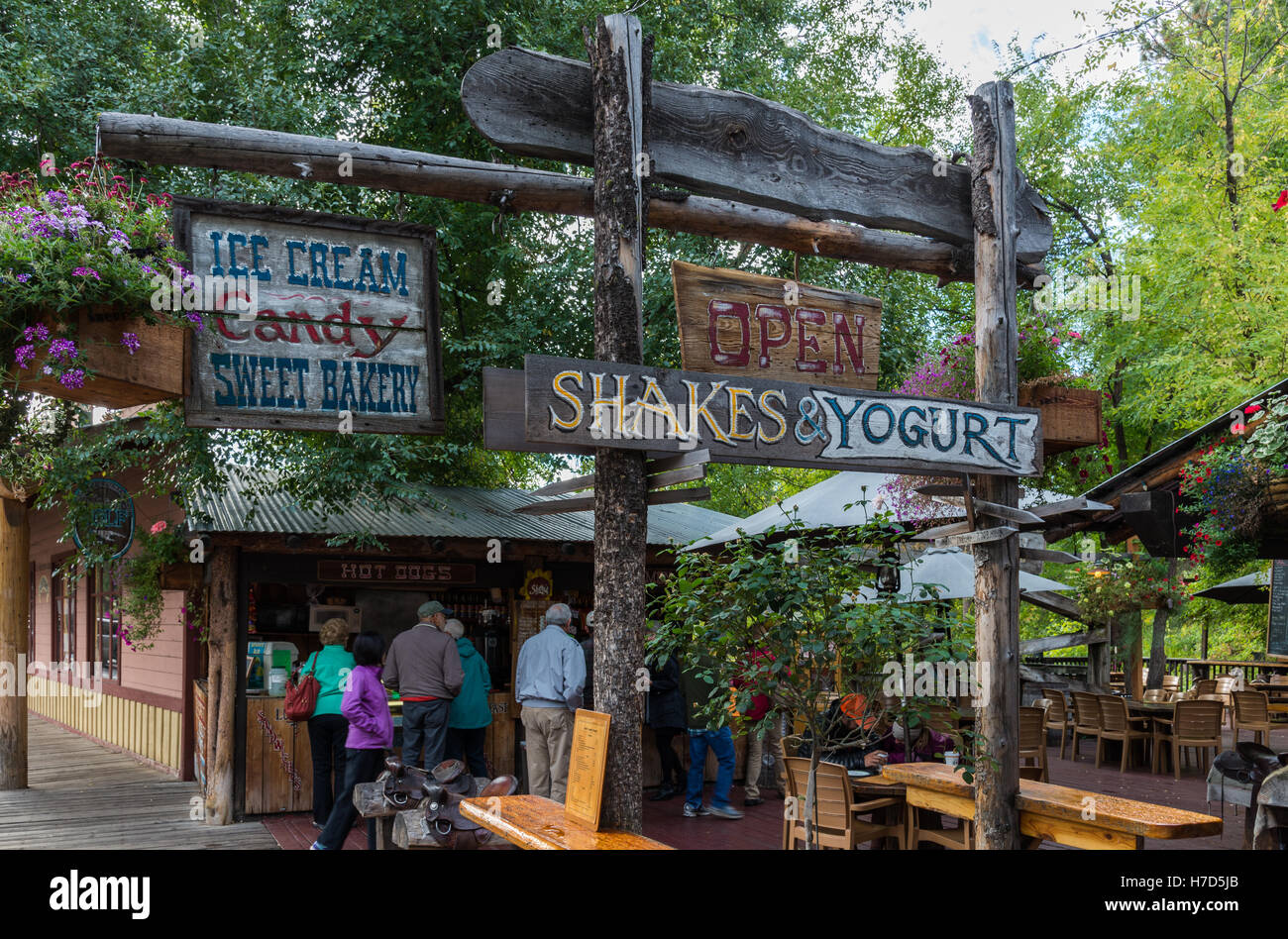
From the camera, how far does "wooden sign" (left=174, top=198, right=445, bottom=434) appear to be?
4.98m

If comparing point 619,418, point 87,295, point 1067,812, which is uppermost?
point 87,295

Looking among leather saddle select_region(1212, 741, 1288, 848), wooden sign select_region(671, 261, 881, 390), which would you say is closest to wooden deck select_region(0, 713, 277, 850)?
wooden sign select_region(671, 261, 881, 390)

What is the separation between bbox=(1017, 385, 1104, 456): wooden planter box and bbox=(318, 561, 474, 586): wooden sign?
21.7 ft

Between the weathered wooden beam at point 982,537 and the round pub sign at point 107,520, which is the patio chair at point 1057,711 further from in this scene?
the round pub sign at point 107,520

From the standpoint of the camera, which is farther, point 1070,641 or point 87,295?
point 1070,641

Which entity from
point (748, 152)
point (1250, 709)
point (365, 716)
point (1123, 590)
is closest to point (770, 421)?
point (748, 152)

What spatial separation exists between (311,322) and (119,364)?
0.87 metres

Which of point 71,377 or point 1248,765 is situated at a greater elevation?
point 71,377

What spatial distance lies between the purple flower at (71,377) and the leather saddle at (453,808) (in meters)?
3.07

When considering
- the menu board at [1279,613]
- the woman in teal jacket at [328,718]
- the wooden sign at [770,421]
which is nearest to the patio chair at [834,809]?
the wooden sign at [770,421]

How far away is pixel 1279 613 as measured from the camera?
32.3 ft

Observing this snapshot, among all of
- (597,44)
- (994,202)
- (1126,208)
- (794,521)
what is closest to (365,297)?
(597,44)

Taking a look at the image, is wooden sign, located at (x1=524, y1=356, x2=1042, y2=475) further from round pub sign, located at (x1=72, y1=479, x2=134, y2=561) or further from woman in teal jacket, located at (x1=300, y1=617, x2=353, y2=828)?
round pub sign, located at (x1=72, y1=479, x2=134, y2=561)

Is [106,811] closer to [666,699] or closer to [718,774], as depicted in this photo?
[666,699]
